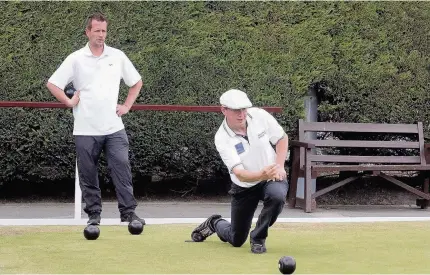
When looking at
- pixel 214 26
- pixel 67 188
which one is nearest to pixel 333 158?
pixel 214 26

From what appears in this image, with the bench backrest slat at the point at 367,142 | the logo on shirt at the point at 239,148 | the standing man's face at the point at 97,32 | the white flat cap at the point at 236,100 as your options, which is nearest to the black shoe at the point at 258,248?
the logo on shirt at the point at 239,148

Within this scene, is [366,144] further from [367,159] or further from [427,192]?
[427,192]

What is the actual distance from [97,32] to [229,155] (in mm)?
2121

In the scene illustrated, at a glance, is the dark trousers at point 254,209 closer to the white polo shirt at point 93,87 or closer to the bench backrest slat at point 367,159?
the white polo shirt at point 93,87

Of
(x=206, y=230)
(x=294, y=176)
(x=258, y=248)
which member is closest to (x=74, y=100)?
(x=206, y=230)

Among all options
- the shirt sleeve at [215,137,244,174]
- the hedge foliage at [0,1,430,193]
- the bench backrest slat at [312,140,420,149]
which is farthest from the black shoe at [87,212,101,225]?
the bench backrest slat at [312,140,420,149]

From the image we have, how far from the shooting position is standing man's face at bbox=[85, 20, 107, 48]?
8578 mm

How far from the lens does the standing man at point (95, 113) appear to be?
Result: 870cm

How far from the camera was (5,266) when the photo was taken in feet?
21.7

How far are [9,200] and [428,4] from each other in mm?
5445

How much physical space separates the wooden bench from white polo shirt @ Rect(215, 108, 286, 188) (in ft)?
11.6

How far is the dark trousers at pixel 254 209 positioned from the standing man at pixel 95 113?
127cm

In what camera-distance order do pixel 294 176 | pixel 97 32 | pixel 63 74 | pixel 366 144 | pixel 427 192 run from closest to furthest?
1. pixel 97 32
2. pixel 63 74
3. pixel 294 176
4. pixel 366 144
5. pixel 427 192

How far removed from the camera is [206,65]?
11.5 m
